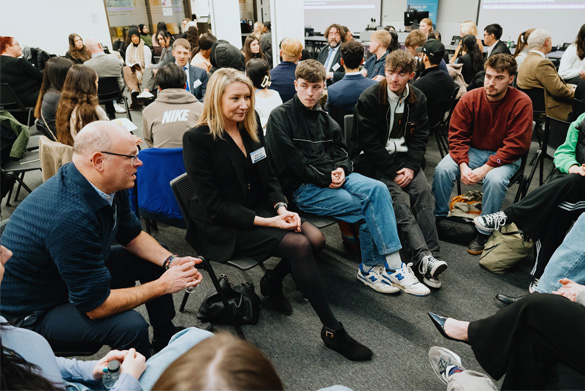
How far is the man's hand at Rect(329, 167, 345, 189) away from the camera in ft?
8.05

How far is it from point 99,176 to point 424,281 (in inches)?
76.7

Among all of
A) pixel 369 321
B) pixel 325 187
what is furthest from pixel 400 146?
pixel 369 321

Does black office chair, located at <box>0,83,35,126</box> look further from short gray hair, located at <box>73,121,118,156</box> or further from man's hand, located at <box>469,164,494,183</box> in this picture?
man's hand, located at <box>469,164,494,183</box>

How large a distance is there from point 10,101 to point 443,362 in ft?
16.3

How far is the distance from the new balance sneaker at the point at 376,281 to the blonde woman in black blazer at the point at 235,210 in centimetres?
52

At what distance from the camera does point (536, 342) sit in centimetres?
141

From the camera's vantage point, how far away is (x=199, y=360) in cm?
68

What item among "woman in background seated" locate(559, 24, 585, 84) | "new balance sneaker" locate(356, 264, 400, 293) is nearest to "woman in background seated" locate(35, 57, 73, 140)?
"new balance sneaker" locate(356, 264, 400, 293)

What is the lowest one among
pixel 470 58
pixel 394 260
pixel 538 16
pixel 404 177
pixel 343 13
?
pixel 394 260

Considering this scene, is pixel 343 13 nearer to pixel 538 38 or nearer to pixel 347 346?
pixel 538 38

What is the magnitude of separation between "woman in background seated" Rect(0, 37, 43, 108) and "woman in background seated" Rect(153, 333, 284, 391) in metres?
5.27

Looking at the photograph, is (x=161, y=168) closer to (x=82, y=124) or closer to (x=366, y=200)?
(x=82, y=124)

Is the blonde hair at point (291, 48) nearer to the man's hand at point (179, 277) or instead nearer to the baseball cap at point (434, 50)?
the baseball cap at point (434, 50)

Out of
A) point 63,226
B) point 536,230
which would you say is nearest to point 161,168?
point 63,226
